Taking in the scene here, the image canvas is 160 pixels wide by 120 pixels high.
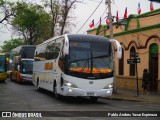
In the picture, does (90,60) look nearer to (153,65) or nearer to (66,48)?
(66,48)

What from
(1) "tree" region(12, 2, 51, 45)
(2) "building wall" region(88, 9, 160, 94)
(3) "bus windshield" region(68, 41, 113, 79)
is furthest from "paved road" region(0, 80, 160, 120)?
(1) "tree" region(12, 2, 51, 45)

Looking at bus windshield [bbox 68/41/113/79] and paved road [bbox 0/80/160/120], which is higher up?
bus windshield [bbox 68/41/113/79]

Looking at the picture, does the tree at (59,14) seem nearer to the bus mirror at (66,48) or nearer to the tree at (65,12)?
the tree at (65,12)

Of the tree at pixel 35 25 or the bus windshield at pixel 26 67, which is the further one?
the tree at pixel 35 25

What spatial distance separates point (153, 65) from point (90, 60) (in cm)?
1018

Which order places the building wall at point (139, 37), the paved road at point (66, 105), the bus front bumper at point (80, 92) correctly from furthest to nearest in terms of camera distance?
the building wall at point (139, 37) → the bus front bumper at point (80, 92) → the paved road at point (66, 105)

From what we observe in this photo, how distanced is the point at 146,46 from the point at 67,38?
10.9 meters

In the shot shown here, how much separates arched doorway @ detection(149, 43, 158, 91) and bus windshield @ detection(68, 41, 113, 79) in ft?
29.3

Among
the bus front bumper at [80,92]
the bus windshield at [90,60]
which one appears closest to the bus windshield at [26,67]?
the bus windshield at [90,60]

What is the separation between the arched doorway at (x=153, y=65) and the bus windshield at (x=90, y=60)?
892 cm

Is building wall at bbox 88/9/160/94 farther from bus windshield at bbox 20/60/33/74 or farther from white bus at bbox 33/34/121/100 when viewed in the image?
bus windshield at bbox 20/60/33/74

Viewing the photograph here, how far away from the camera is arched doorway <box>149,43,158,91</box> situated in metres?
26.9

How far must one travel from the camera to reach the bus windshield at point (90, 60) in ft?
59.3

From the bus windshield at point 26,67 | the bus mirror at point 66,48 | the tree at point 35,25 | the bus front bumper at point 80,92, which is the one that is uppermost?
the tree at point 35,25
